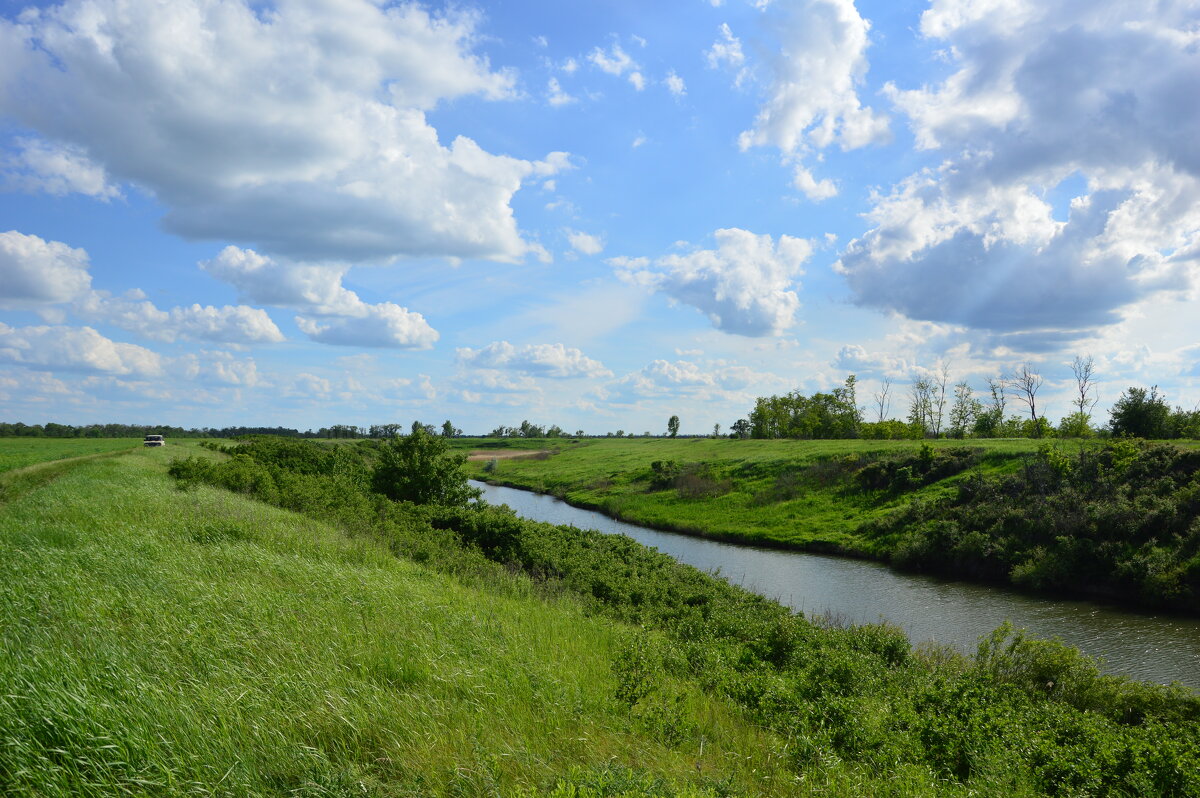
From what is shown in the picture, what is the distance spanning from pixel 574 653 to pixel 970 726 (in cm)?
564

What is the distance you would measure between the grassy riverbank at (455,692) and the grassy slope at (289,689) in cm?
3

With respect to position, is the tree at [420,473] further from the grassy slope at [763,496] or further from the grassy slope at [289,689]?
the grassy slope at [289,689]

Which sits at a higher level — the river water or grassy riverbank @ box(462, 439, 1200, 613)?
grassy riverbank @ box(462, 439, 1200, 613)

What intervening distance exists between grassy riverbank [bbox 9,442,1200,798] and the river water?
25.8ft

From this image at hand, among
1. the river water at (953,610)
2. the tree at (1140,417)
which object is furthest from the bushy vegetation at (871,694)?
the tree at (1140,417)

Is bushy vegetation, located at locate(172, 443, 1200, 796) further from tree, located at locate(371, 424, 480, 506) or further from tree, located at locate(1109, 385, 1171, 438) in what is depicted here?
tree, located at locate(1109, 385, 1171, 438)

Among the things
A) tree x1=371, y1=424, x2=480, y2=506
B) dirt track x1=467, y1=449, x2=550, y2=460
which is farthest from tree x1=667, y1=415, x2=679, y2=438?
tree x1=371, y1=424, x2=480, y2=506

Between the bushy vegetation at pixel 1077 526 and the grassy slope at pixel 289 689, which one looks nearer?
the grassy slope at pixel 289 689

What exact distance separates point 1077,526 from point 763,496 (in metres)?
22.3

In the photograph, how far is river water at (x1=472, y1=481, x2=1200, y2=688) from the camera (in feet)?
62.0

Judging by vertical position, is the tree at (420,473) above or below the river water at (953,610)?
above

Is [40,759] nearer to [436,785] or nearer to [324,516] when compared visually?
[436,785]

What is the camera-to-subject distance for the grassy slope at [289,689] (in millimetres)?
4883

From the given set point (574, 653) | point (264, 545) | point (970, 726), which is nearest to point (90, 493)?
point (264, 545)
